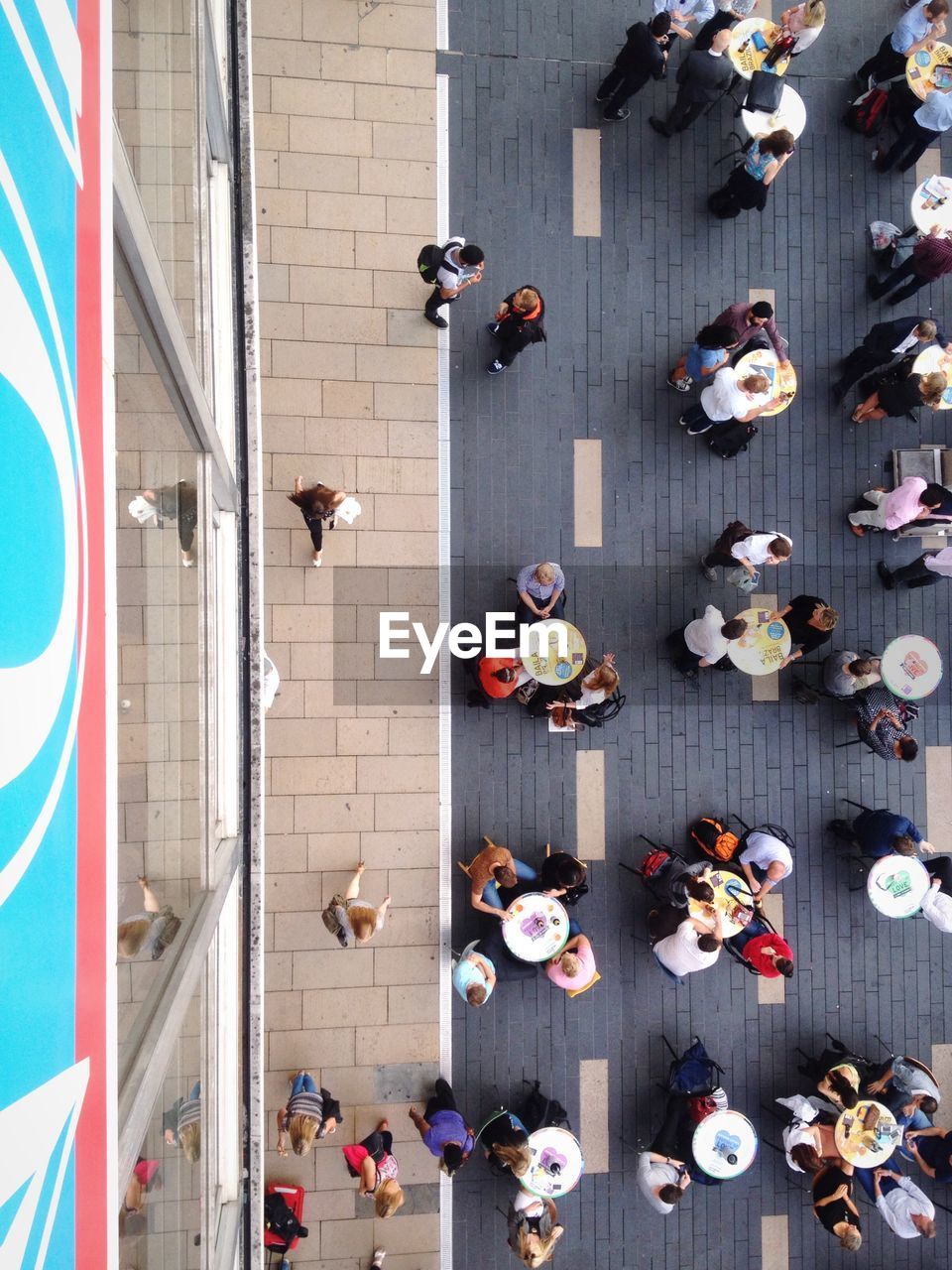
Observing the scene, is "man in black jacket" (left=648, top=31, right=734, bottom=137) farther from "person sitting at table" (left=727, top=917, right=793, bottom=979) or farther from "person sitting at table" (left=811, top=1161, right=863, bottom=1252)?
"person sitting at table" (left=811, top=1161, right=863, bottom=1252)

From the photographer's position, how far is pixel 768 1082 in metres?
8.51

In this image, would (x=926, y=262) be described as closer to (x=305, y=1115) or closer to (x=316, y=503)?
(x=316, y=503)

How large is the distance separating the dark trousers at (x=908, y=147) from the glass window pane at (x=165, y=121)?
764 centimetres

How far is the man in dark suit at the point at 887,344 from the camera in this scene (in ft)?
25.6

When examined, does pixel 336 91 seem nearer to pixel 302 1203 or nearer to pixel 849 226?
pixel 849 226

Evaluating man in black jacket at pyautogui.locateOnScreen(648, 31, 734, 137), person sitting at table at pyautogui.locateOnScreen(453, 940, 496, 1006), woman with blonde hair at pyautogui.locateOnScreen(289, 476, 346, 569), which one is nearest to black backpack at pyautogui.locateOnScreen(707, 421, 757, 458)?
man in black jacket at pyautogui.locateOnScreen(648, 31, 734, 137)

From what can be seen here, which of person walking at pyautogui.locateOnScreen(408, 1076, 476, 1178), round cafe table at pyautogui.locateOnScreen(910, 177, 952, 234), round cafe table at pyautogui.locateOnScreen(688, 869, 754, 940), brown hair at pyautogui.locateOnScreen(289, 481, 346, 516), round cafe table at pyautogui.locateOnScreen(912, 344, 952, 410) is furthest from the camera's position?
round cafe table at pyautogui.locateOnScreen(910, 177, 952, 234)

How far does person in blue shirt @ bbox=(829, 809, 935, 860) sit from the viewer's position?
775cm

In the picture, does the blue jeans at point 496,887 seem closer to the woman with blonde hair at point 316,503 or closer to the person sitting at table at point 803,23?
the woman with blonde hair at point 316,503

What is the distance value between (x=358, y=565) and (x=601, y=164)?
4977 mm

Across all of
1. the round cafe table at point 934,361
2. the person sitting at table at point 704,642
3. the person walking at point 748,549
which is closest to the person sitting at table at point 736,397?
the person walking at point 748,549

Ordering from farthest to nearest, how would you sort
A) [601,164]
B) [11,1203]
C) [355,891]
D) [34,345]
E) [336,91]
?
[601,164] < [336,91] < [355,891] < [34,345] < [11,1203]

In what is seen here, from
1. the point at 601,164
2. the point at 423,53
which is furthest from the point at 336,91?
the point at 601,164

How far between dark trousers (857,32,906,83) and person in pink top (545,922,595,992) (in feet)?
30.9
